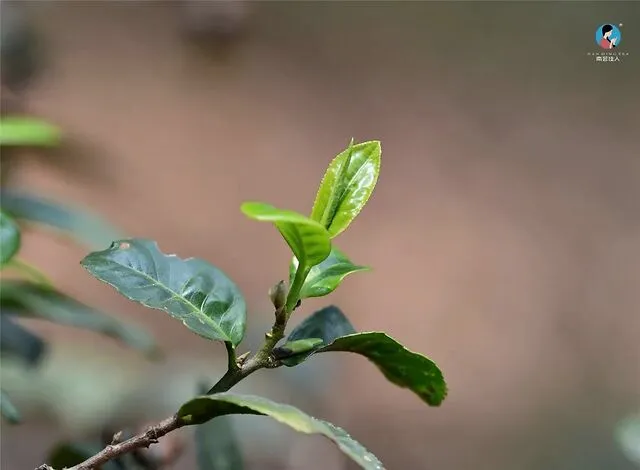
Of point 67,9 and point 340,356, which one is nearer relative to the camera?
point 340,356

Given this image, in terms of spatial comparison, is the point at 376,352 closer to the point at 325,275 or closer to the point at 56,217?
the point at 325,275

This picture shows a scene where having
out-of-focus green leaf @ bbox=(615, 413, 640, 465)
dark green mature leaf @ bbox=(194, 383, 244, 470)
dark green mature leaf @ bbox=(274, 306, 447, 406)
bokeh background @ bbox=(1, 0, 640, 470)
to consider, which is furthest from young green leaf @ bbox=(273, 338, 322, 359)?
bokeh background @ bbox=(1, 0, 640, 470)

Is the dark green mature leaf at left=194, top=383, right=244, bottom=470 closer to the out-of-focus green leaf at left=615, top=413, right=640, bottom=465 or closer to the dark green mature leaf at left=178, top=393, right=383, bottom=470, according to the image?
the dark green mature leaf at left=178, top=393, right=383, bottom=470

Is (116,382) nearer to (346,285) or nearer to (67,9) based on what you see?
(346,285)

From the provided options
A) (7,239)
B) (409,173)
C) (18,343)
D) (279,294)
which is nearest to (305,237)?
(279,294)

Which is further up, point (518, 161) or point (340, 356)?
point (518, 161)

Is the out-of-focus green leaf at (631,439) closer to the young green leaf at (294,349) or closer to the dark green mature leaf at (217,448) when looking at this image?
the dark green mature leaf at (217,448)

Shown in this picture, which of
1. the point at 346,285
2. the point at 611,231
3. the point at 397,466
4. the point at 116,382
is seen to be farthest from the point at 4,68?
the point at 611,231

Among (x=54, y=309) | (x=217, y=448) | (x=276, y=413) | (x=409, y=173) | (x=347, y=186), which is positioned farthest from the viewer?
(x=409, y=173)
